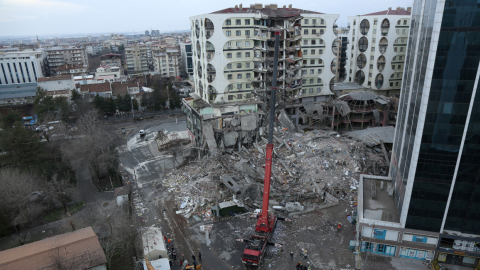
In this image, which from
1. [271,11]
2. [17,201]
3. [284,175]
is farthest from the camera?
[271,11]

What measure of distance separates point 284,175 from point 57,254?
20.3 meters

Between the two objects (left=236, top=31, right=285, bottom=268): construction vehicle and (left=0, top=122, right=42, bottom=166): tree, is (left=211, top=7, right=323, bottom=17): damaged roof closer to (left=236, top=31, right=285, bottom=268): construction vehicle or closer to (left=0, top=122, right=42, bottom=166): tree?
(left=236, top=31, right=285, bottom=268): construction vehicle

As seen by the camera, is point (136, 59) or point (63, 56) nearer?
point (136, 59)

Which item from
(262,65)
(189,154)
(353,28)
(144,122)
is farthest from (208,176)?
(353,28)

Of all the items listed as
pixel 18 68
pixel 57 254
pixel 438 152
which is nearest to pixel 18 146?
pixel 57 254

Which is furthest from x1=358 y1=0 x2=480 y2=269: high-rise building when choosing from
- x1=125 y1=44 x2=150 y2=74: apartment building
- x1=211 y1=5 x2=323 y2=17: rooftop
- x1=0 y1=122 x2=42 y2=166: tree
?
x1=125 y1=44 x2=150 y2=74: apartment building

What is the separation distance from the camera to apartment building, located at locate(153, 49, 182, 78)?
309 ft

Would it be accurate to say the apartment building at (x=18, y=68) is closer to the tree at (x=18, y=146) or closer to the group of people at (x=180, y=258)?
the tree at (x=18, y=146)

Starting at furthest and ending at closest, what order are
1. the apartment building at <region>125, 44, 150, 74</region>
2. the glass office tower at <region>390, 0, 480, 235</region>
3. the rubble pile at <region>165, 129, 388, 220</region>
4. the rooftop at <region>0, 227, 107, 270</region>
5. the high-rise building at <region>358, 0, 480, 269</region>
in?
the apartment building at <region>125, 44, 150, 74</region>, the rubble pile at <region>165, 129, 388, 220</region>, the rooftop at <region>0, 227, 107, 270</region>, the high-rise building at <region>358, 0, 480, 269</region>, the glass office tower at <region>390, 0, 480, 235</region>

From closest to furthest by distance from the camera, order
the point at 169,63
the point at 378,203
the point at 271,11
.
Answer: the point at 378,203, the point at 271,11, the point at 169,63

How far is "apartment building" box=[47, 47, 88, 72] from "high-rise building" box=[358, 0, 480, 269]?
368 ft

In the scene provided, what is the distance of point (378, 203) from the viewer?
22.8 meters

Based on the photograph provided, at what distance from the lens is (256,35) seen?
39.5m

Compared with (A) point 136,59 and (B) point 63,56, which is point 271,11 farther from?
(B) point 63,56
